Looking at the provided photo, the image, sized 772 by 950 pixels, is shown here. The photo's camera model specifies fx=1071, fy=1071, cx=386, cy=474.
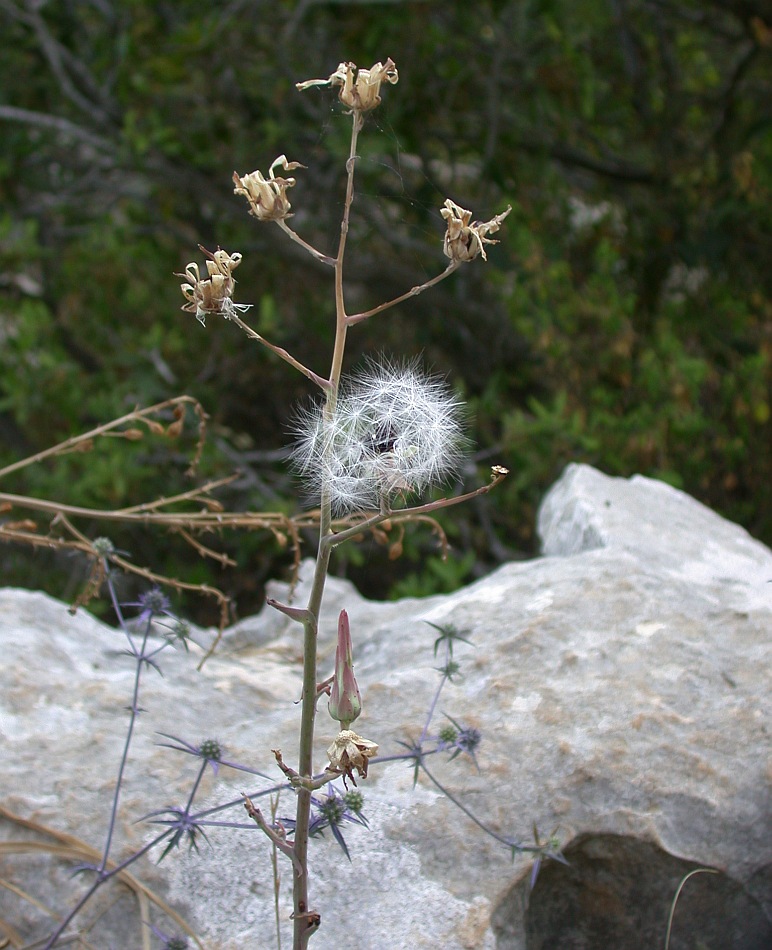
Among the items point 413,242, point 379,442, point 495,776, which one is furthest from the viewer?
point 413,242

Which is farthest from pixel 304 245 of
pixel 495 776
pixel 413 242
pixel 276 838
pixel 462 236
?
pixel 413 242

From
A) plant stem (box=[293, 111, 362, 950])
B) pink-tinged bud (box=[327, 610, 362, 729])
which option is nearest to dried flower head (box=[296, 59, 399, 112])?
plant stem (box=[293, 111, 362, 950])

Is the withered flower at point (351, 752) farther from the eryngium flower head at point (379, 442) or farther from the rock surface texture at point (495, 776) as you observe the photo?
the rock surface texture at point (495, 776)

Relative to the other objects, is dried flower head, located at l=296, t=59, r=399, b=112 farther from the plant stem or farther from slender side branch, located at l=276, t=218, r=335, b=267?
slender side branch, located at l=276, t=218, r=335, b=267

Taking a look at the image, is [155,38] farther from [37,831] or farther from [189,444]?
[37,831]

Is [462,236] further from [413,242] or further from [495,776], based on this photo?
[413,242]

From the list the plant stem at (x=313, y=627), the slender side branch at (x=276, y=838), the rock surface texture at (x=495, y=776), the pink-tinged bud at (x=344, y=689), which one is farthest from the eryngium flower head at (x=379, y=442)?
the rock surface texture at (x=495, y=776)
